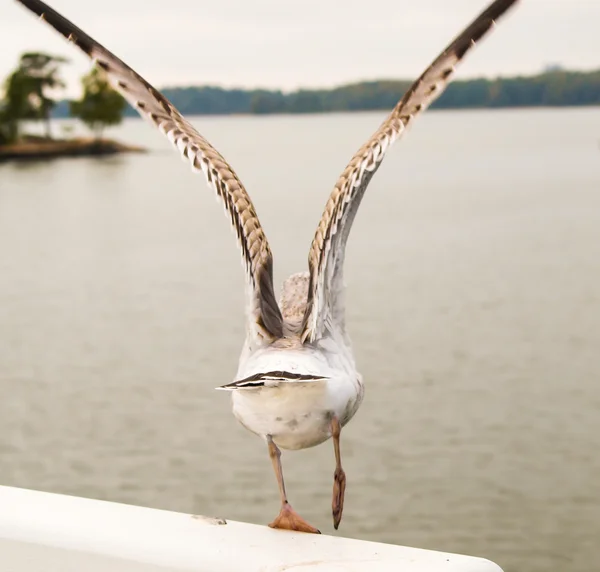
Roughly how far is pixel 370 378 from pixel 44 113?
4170 cm

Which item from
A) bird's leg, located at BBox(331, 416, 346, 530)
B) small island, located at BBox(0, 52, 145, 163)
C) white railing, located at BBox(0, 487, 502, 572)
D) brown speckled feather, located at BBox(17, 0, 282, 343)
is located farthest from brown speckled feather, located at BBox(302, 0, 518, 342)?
small island, located at BBox(0, 52, 145, 163)

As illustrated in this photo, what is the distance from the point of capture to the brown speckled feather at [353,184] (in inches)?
123

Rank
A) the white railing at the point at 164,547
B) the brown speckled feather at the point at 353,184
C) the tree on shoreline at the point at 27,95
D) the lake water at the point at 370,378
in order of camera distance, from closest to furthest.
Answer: the white railing at the point at 164,547 < the brown speckled feather at the point at 353,184 < the lake water at the point at 370,378 < the tree on shoreline at the point at 27,95

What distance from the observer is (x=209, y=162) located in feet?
11.1

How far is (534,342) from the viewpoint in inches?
590

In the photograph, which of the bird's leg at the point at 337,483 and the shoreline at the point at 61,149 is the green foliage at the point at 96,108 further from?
the bird's leg at the point at 337,483

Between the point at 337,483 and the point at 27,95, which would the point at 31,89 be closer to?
the point at 27,95

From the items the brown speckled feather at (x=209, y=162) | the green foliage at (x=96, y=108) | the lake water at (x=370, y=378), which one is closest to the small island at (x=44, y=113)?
the green foliage at (x=96, y=108)

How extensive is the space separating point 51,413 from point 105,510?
378 inches

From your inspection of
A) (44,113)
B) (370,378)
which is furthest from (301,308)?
(44,113)

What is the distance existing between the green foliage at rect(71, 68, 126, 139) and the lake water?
24.2 m

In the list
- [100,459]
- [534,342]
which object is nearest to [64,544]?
[100,459]

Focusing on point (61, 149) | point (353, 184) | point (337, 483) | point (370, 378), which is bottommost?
point (61, 149)

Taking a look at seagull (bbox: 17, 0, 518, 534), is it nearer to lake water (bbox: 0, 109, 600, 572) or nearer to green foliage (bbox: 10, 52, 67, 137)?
lake water (bbox: 0, 109, 600, 572)
